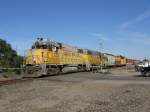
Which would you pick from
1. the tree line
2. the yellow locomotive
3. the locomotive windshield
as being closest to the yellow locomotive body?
the tree line

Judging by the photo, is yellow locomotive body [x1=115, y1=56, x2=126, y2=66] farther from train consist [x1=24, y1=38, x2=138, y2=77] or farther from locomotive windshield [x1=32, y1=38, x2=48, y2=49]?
locomotive windshield [x1=32, y1=38, x2=48, y2=49]

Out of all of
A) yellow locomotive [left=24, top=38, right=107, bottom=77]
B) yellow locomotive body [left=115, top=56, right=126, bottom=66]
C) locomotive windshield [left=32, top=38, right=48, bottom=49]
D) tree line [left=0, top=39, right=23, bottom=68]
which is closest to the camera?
yellow locomotive [left=24, top=38, right=107, bottom=77]

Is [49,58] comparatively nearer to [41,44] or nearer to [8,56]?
[41,44]

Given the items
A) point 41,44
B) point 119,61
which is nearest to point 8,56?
point 41,44

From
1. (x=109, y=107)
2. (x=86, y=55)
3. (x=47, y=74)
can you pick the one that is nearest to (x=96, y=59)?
Answer: (x=86, y=55)

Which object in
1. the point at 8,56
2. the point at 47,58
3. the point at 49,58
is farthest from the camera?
the point at 8,56

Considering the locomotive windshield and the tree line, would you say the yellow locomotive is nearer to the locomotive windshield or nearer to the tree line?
the locomotive windshield

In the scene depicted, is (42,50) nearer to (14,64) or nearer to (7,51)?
(14,64)

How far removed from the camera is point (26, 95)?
17734 mm

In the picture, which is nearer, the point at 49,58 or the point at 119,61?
the point at 49,58

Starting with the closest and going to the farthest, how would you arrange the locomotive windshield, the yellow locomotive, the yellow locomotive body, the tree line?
the yellow locomotive, the locomotive windshield, the tree line, the yellow locomotive body

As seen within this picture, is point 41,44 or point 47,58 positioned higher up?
point 41,44

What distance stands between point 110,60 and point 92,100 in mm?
55421

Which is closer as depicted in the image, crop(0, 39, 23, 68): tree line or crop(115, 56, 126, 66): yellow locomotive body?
crop(0, 39, 23, 68): tree line
